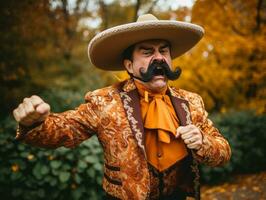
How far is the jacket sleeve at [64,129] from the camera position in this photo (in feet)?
5.90

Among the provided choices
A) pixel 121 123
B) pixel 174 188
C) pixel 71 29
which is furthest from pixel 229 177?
pixel 71 29

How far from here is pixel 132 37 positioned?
7.45ft

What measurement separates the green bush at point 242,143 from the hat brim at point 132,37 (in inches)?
170

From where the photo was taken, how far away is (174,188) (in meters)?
2.25

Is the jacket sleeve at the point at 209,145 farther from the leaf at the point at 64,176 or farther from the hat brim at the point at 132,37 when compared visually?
the leaf at the point at 64,176

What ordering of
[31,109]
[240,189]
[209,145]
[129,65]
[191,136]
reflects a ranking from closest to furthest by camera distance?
[31,109]
[191,136]
[209,145]
[129,65]
[240,189]

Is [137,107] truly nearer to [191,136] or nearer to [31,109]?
[191,136]

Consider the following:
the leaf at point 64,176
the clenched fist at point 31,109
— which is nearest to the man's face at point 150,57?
the clenched fist at point 31,109

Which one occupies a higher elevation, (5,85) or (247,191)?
(5,85)

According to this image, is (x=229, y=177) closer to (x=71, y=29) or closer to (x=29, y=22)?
(x=29, y=22)

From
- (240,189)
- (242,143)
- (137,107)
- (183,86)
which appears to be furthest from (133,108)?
(183,86)

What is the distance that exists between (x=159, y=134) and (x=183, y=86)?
6.79 metres

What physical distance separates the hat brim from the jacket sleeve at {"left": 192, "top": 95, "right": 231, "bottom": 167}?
569 mm

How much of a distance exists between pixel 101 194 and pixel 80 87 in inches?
292
